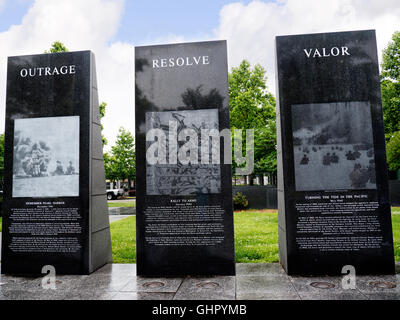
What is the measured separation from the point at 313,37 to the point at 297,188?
346cm

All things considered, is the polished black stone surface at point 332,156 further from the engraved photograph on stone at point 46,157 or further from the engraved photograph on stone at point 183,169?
the engraved photograph on stone at point 46,157

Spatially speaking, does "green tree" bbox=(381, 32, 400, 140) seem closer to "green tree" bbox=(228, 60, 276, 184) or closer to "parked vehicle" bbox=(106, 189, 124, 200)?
"green tree" bbox=(228, 60, 276, 184)

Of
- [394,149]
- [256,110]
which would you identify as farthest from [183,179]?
[256,110]

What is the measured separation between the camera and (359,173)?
648cm

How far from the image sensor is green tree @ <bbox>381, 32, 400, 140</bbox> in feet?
77.5

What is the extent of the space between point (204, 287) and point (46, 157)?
4808 mm

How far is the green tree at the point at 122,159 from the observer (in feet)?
165

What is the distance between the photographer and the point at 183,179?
6.77 meters

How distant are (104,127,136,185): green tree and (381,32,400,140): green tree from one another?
3825cm

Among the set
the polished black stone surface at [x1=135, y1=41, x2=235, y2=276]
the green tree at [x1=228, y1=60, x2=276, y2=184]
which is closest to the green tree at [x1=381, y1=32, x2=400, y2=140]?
the green tree at [x1=228, y1=60, x2=276, y2=184]

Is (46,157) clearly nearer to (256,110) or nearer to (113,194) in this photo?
(256,110)

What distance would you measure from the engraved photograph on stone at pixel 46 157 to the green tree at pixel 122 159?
1714 inches

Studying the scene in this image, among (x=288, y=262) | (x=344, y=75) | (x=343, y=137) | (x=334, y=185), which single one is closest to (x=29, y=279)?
(x=288, y=262)

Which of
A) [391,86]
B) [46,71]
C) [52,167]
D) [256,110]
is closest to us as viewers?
[52,167]
